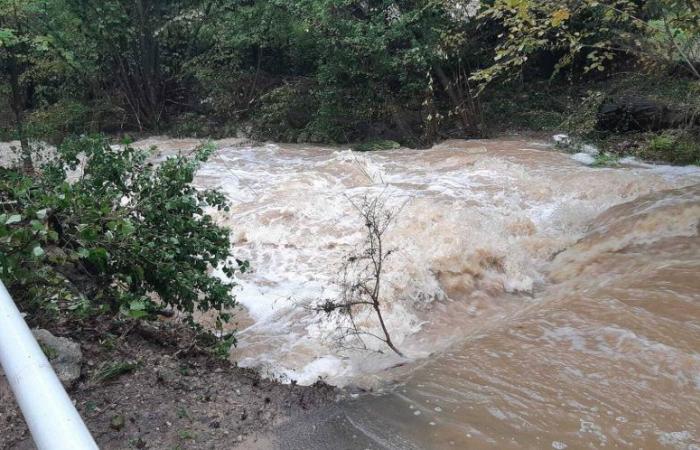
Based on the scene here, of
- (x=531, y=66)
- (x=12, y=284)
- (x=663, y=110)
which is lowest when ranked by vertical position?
(x=12, y=284)

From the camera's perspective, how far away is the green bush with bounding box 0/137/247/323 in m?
3.05

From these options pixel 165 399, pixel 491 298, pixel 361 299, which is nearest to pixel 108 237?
pixel 165 399

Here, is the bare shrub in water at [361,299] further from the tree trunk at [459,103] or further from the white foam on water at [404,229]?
the tree trunk at [459,103]

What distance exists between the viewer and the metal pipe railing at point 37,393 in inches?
41.3

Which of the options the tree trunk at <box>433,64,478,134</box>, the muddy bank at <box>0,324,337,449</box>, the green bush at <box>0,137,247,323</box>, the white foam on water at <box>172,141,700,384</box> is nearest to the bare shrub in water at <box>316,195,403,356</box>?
the white foam on water at <box>172,141,700,384</box>

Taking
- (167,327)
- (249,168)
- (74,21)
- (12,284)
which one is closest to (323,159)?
(249,168)

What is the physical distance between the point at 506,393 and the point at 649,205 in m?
4.82

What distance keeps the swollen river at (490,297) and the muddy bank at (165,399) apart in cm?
19

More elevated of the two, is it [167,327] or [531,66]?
[531,66]

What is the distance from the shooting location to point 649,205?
7.46 meters

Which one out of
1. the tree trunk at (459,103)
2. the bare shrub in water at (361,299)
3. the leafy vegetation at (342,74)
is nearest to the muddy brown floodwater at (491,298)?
the bare shrub in water at (361,299)

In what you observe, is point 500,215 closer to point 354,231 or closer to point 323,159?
point 354,231

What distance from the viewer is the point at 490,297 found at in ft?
20.2

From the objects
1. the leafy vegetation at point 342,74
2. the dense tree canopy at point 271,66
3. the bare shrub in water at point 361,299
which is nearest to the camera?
the bare shrub in water at point 361,299
